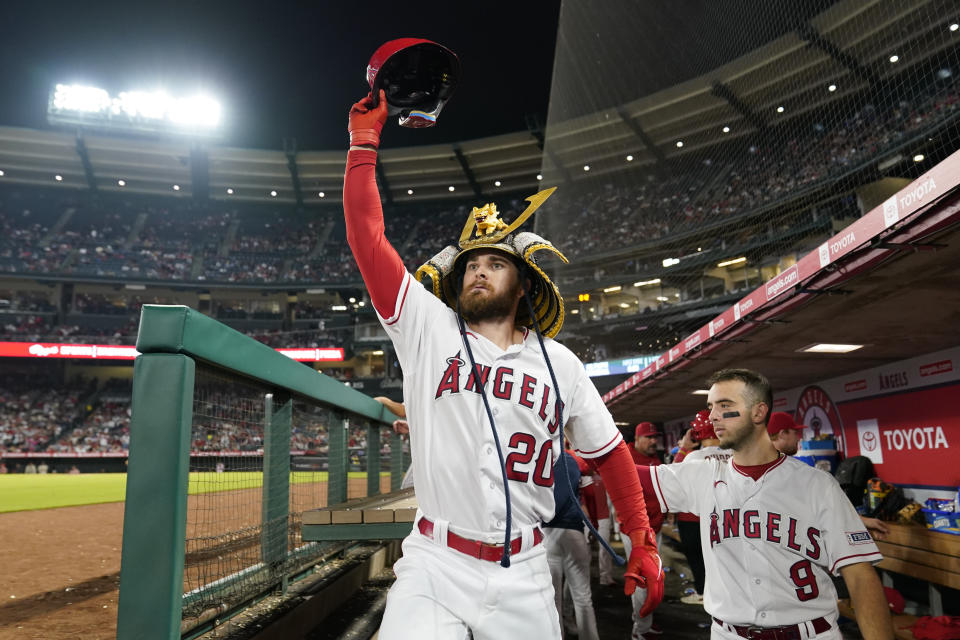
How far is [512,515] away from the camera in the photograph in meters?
2.02

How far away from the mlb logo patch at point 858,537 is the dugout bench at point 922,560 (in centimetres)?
222

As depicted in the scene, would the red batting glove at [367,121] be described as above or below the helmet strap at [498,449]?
above

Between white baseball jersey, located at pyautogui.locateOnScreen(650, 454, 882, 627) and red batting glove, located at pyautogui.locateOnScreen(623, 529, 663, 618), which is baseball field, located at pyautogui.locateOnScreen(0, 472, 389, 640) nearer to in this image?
red batting glove, located at pyautogui.locateOnScreen(623, 529, 663, 618)

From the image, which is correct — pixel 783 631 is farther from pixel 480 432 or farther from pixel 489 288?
pixel 489 288

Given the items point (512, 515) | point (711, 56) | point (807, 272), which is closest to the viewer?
point (512, 515)

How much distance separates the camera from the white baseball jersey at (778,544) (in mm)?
2643

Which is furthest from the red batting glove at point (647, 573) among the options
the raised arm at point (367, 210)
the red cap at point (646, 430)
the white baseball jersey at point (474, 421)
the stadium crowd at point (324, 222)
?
the stadium crowd at point (324, 222)

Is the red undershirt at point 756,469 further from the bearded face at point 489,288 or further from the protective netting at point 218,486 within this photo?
the protective netting at point 218,486

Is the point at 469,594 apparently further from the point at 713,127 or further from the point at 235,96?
the point at 235,96

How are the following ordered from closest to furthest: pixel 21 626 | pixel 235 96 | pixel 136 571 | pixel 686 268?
1. pixel 136 571
2. pixel 21 626
3. pixel 686 268
4. pixel 235 96

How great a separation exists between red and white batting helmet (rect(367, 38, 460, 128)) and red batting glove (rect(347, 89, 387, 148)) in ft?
0.13

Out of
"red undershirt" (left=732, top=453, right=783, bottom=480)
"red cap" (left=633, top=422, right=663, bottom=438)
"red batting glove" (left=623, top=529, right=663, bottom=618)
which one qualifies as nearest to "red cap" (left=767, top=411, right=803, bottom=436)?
"red cap" (left=633, top=422, right=663, bottom=438)

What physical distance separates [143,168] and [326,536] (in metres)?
43.6

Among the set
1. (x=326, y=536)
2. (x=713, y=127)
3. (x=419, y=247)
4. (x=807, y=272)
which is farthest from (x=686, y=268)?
(x=326, y=536)
